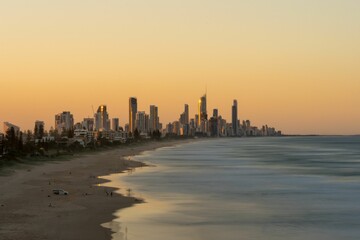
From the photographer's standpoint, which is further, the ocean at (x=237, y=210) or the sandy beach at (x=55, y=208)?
the ocean at (x=237, y=210)

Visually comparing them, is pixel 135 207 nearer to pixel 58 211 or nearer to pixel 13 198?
pixel 58 211

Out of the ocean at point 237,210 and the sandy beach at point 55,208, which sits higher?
the sandy beach at point 55,208

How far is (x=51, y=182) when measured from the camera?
195ft

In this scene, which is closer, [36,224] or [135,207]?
[36,224]

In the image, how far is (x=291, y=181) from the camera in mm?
69812

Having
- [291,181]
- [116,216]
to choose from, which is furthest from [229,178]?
[116,216]

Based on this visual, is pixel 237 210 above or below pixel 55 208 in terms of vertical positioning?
below

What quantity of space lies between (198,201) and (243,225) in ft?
39.5

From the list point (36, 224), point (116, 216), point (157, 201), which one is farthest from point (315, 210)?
point (36, 224)

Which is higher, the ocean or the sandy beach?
the sandy beach

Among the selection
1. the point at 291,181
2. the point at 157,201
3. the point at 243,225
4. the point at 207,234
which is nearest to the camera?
the point at 207,234

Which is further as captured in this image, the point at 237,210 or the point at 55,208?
the point at 237,210

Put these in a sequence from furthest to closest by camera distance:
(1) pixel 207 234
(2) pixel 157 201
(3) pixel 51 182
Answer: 1. (3) pixel 51 182
2. (2) pixel 157 201
3. (1) pixel 207 234

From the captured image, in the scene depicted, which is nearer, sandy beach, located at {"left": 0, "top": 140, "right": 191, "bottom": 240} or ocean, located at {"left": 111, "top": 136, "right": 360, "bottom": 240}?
sandy beach, located at {"left": 0, "top": 140, "right": 191, "bottom": 240}
